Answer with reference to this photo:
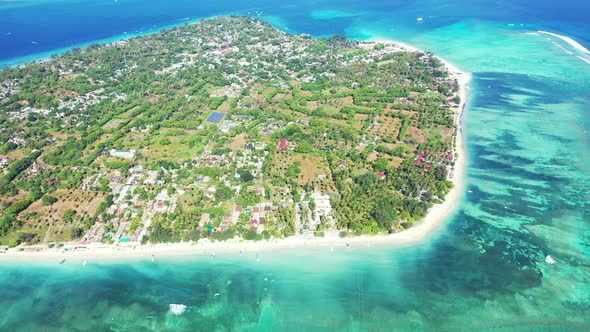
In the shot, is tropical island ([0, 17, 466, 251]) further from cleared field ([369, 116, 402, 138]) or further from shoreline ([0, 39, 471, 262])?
shoreline ([0, 39, 471, 262])

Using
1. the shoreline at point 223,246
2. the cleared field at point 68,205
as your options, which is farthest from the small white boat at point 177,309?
the cleared field at point 68,205

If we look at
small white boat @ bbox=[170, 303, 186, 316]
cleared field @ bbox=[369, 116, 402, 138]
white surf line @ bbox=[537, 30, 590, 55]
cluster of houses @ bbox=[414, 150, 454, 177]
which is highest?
white surf line @ bbox=[537, 30, 590, 55]

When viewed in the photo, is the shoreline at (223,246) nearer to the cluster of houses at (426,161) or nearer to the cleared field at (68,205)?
the cleared field at (68,205)

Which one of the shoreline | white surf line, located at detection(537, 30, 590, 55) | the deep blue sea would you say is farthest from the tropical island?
white surf line, located at detection(537, 30, 590, 55)

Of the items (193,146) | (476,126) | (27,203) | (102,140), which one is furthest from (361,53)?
(27,203)

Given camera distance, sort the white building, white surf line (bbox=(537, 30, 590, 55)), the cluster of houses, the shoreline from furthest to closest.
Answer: white surf line (bbox=(537, 30, 590, 55))
the white building
the cluster of houses
the shoreline

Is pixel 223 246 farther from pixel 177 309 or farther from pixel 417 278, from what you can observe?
pixel 417 278
